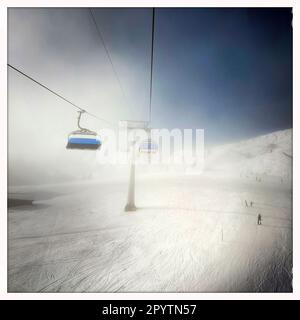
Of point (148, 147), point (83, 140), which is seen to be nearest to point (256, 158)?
point (148, 147)

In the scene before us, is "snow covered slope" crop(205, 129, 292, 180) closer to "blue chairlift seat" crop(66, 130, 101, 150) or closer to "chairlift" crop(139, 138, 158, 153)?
"chairlift" crop(139, 138, 158, 153)

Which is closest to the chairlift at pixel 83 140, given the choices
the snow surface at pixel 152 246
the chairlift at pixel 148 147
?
the chairlift at pixel 148 147

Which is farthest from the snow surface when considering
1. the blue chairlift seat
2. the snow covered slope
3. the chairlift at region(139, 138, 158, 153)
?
the snow covered slope

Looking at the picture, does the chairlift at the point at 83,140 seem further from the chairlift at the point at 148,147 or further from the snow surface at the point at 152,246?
the snow surface at the point at 152,246

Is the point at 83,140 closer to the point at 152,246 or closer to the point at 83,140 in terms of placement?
the point at 83,140
